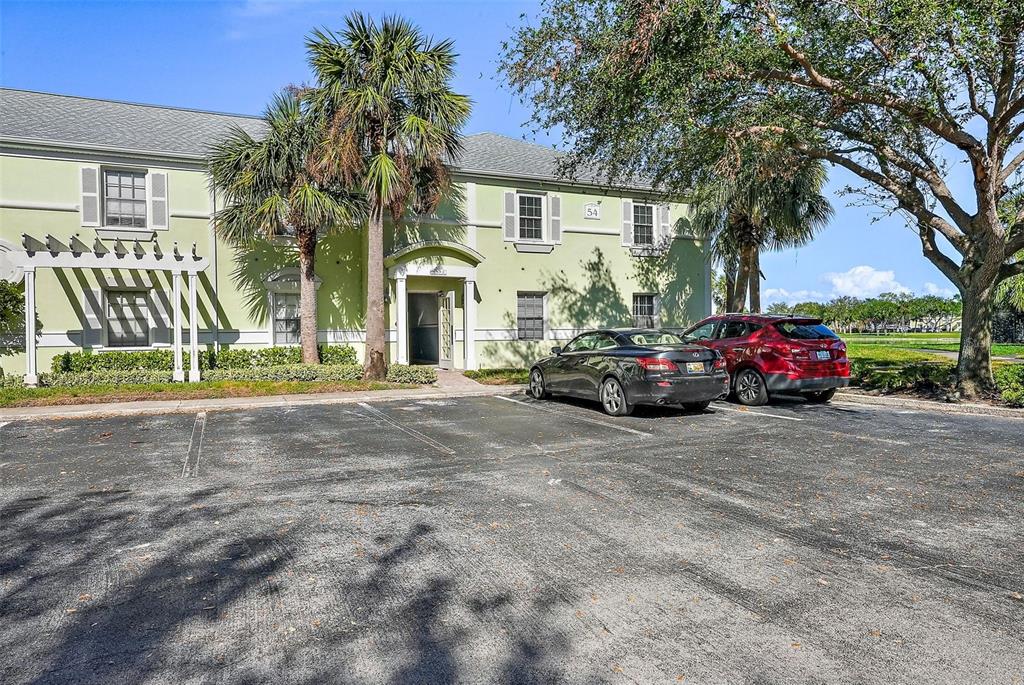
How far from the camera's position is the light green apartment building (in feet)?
Result: 54.6

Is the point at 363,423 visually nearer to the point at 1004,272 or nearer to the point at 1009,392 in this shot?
the point at 1009,392

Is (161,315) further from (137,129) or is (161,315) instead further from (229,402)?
(229,402)

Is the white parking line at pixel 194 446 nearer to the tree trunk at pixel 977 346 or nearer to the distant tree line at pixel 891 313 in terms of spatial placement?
the tree trunk at pixel 977 346

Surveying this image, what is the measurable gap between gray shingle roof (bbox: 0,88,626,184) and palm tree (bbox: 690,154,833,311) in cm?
420

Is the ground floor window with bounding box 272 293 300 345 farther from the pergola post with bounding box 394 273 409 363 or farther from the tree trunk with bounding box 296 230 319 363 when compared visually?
the pergola post with bounding box 394 273 409 363

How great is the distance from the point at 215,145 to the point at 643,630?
18329 mm

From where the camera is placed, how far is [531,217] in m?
21.7

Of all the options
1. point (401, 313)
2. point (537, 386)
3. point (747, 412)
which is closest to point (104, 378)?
point (401, 313)

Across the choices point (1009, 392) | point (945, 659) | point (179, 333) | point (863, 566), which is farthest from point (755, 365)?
point (179, 333)

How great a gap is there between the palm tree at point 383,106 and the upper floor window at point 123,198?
5826 mm

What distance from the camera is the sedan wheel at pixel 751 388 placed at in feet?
39.4

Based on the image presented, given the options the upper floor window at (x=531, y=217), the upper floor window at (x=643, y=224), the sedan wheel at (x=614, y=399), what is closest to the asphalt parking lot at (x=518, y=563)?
the sedan wheel at (x=614, y=399)

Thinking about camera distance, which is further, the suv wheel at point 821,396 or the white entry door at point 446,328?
the white entry door at point 446,328

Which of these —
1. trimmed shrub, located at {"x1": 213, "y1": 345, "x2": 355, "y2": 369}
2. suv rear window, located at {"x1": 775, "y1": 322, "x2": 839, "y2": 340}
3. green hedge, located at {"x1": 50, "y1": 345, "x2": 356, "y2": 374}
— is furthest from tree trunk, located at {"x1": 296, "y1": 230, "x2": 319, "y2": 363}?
suv rear window, located at {"x1": 775, "y1": 322, "x2": 839, "y2": 340}
